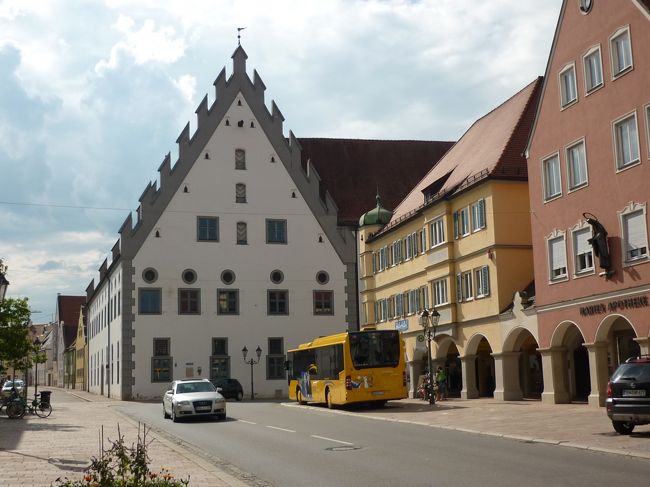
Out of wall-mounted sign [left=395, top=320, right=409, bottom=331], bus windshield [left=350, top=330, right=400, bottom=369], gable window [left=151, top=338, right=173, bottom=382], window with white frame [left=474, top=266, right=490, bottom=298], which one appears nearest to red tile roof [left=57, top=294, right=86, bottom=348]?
gable window [left=151, top=338, right=173, bottom=382]

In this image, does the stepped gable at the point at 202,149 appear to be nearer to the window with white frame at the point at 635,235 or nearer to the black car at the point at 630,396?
the window with white frame at the point at 635,235

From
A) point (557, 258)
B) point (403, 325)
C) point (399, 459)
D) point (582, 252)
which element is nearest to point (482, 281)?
point (557, 258)

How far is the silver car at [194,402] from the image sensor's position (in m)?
30.5

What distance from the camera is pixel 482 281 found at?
38.3 m

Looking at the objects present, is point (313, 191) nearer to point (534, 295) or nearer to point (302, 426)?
point (534, 295)

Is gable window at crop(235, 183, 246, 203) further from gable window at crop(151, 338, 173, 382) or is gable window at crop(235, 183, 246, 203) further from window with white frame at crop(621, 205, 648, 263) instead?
window with white frame at crop(621, 205, 648, 263)

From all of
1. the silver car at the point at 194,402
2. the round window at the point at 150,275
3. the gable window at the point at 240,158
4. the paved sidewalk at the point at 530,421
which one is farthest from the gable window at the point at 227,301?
the silver car at the point at 194,402

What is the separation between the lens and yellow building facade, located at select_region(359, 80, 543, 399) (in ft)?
121

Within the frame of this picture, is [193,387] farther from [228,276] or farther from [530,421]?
[228,276]

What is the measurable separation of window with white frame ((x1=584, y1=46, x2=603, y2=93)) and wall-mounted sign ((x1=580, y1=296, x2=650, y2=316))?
7.35 metres

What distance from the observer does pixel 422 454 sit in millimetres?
16859

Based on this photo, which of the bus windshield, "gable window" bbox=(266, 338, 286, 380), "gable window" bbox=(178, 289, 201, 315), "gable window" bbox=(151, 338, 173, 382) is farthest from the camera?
"gable window" bbox=(266, 338, 286, 380)

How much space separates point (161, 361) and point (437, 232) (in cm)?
2297

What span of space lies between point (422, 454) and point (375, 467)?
7.31ft
